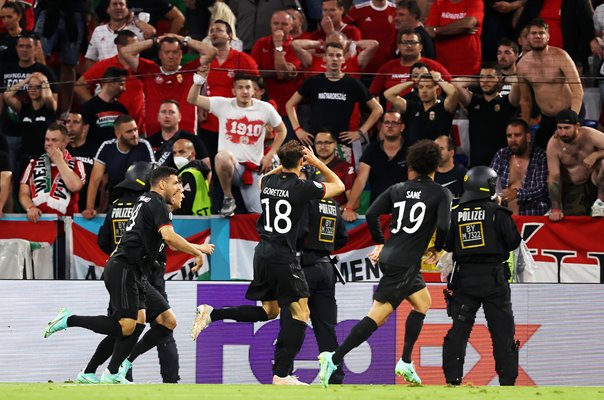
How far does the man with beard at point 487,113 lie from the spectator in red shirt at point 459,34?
4.67 feet

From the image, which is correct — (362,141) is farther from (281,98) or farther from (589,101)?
(589,101)

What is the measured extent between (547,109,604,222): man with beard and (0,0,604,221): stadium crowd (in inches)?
0.7

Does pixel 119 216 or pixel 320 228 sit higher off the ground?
pixel 119 216

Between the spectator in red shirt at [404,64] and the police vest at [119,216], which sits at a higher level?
the spectator in red shirt at [404,64]

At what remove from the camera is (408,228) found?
1171cm

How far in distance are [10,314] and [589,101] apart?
7.73m

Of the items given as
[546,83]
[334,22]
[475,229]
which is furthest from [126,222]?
[334,22]

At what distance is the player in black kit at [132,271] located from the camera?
1170 centimetres

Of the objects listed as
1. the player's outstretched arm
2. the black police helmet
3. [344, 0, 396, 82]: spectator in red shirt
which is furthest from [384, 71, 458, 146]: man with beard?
the player's outstretched arm

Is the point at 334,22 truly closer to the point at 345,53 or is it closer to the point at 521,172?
the point at 345,53

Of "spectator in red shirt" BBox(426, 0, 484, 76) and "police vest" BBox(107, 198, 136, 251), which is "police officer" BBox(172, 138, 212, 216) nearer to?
"police vest" BBox(107, 198, 136, 251)

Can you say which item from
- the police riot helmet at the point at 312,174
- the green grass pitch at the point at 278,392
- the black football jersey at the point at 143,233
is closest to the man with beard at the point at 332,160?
the police riot helmet at the point at 312,174

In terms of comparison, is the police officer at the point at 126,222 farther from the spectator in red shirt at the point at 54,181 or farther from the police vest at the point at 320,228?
the spectator in red shirt at the point at 54,181

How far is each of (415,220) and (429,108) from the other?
4641 mm
